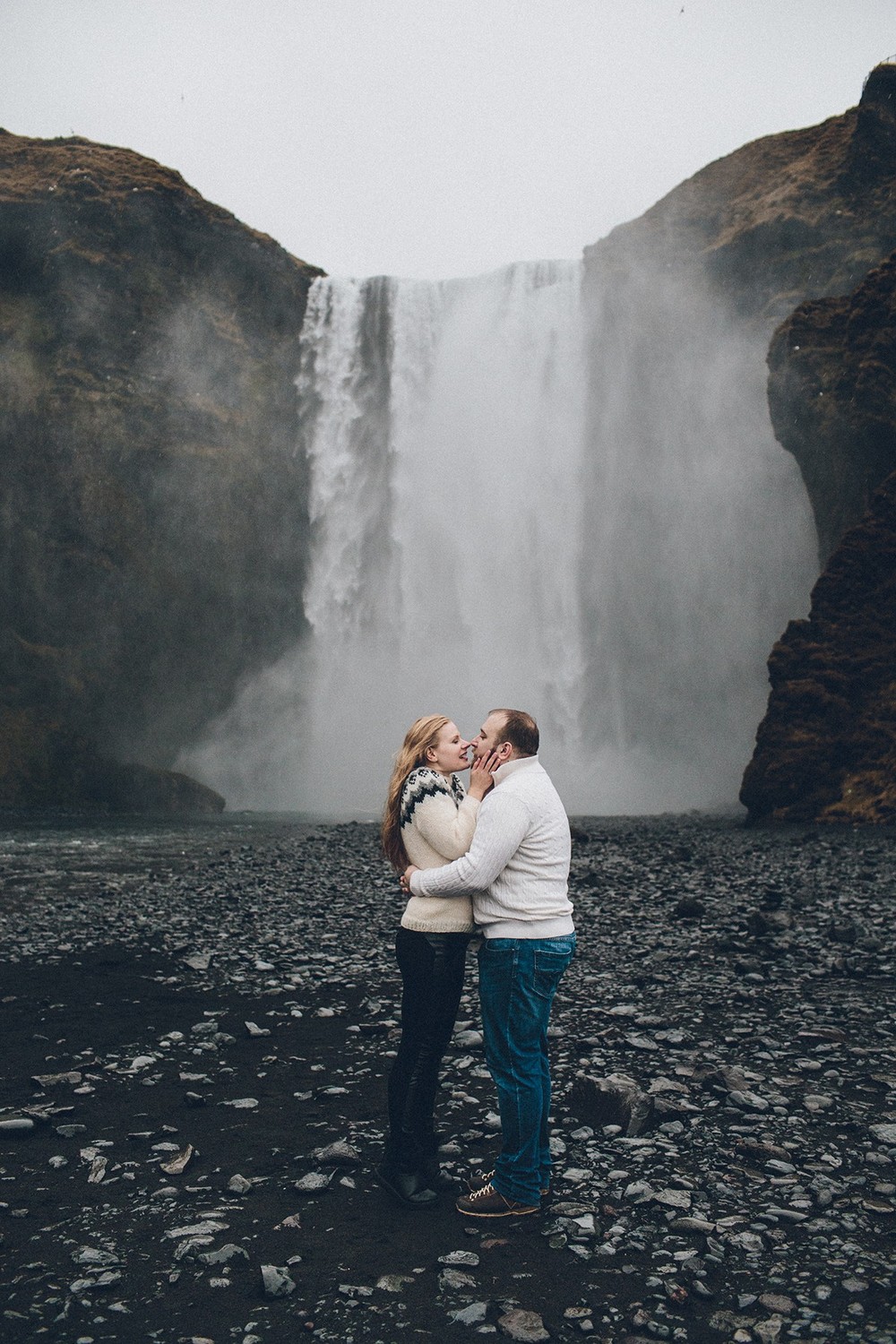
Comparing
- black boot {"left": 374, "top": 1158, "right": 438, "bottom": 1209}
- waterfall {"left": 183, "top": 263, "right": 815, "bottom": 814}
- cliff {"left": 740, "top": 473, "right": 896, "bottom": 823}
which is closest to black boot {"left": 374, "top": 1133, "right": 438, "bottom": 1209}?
black boot {"left": 374, "top": 1158, "right": 438, "bottom": 1209}

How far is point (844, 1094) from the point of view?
18.2 ft

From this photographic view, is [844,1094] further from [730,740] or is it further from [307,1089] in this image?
[730,740]

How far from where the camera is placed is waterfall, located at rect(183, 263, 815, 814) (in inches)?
1531

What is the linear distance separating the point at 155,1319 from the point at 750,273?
40.0 meters

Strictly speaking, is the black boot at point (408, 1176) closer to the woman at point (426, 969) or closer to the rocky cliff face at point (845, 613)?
the woman at point (426, 969)

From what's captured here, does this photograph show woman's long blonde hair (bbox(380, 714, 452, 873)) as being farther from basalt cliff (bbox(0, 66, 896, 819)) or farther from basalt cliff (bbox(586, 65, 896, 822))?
basalt cliff (bbox(0, 66, 896, 819))

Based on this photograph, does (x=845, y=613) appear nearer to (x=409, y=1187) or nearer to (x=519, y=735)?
(x=519, y=735)

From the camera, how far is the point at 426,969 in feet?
14.6

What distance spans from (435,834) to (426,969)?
685mm

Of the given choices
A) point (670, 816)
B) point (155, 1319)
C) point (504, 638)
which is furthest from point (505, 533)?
point (155, 1319)

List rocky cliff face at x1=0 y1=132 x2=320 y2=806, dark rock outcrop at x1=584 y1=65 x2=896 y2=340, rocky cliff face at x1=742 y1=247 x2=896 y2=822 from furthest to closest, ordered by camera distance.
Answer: rocky cliff face at x1=0 y1=132 x2=320 y2=806, dark rock outcrop at x1=584 y1=65 x2=896 y2=340, rocky cliff face at x1=742 y1=247 x2=896 y2=822

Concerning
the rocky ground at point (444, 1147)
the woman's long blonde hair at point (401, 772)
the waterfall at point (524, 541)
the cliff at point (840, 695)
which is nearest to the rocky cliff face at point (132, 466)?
the waterfall at point (524, 541)

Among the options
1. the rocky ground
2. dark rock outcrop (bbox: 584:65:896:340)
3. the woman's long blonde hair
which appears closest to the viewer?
the rocky ground

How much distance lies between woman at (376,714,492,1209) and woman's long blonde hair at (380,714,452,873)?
33 millimetres
